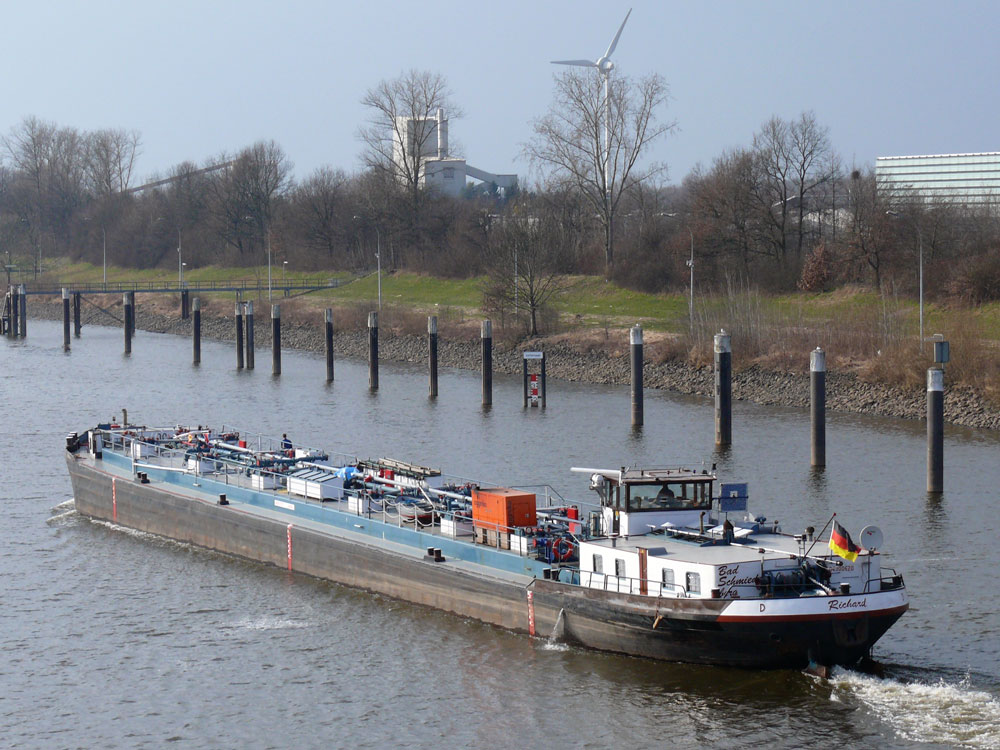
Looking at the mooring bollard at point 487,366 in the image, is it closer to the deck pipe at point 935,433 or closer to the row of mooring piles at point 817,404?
the row of mooring piles at point 817,404

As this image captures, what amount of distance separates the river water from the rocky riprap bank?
4151 millimetres

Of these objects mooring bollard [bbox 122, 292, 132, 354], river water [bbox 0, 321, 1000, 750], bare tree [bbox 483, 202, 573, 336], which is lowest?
river water [bbox 0, 321, 1000, 750]

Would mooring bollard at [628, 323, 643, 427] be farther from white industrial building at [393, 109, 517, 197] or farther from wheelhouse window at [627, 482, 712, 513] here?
white industrial building at [393, 109, 517, 197]

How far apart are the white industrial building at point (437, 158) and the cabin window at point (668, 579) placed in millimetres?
94519

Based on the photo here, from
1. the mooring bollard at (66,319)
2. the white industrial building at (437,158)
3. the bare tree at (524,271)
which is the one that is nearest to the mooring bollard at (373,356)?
the bare tree at (524,271)

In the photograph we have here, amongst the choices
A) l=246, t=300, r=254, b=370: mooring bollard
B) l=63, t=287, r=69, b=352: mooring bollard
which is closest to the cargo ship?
l=246, t=300, r=254, b=370: mooring bollard

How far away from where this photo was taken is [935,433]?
36.1 meters

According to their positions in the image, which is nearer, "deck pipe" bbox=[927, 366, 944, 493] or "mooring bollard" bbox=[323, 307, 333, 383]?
"deck pipe" bbox=[927, 366, 944, 493]

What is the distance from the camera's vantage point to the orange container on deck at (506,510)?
87.9ft

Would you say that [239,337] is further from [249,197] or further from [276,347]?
[249,197]

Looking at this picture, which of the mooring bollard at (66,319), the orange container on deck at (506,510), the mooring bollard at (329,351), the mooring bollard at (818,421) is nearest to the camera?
the orange container on deck at (506,510)

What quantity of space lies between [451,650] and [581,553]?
310 centimetres

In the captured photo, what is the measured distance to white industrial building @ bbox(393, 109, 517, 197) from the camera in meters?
116

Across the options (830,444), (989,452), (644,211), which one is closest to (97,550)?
(830,444)
